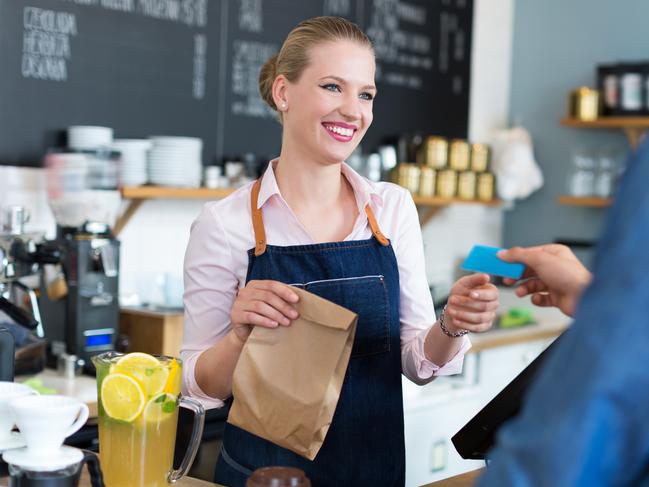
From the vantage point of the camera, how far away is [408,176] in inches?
167

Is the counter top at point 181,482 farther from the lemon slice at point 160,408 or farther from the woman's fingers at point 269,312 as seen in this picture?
the woman's fingers at point 269,312

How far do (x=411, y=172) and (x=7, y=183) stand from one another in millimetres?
1897

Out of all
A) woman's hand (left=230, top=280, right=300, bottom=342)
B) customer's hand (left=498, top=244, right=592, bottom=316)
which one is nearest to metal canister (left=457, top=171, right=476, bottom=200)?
woman's hand (left=230, top=280, right=300, bottom=342)

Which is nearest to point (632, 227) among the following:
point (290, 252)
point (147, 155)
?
point (290, 252)

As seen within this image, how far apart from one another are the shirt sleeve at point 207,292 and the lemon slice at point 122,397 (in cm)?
41

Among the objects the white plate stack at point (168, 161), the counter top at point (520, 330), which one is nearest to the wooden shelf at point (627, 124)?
the counter top at point (520, 330)

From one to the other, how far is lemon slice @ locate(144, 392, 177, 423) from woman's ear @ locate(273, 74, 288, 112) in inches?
28.5

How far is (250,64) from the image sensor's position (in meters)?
3.68

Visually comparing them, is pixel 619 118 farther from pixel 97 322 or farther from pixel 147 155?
pixel 97 322

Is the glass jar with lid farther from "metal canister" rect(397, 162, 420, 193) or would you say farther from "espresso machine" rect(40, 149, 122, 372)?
"espresso machine" rect(40, 149, 122, 372)

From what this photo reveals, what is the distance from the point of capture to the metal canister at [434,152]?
14.4ft

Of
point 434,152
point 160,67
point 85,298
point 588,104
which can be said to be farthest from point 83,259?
point 588,104

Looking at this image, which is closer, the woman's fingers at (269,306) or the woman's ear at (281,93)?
the woman's fingers at (269,306)

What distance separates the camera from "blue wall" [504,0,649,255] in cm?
458
